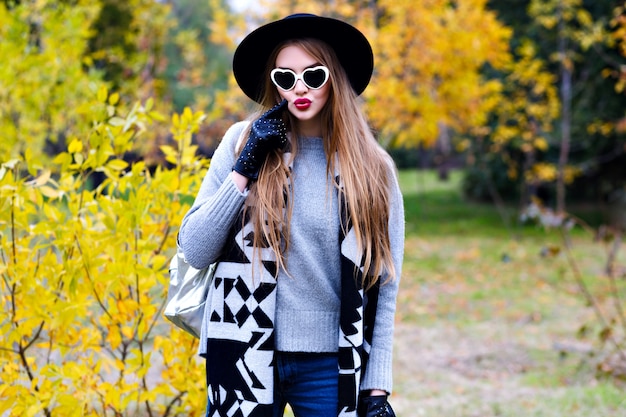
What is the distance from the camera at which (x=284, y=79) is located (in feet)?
6.54

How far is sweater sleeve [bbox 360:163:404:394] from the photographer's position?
6.38ft

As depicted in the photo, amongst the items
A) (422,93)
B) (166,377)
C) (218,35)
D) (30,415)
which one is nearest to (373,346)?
(166,377)

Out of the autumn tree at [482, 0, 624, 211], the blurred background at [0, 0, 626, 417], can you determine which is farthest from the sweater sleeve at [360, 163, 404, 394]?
the autumn tree at [482, 0, 624, 211]

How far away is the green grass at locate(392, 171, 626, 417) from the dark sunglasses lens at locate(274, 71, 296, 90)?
0.88 m

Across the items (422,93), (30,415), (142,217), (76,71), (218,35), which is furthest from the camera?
(422,93)

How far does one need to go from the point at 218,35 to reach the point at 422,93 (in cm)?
316

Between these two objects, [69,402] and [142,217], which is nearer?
[69,402]

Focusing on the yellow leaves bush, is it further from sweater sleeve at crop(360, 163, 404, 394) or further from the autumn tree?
the autumn tree

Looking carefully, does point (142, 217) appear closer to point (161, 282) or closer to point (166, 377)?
point (161, 282)

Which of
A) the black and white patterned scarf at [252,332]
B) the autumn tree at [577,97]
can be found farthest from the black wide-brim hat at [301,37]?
the autumn tree at [577,97]

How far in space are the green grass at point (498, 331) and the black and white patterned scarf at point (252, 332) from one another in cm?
86

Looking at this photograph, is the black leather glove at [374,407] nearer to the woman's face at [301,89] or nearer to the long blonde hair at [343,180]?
the long blonde hair at [343,180]

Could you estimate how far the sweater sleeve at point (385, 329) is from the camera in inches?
76.5

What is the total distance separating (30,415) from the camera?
228cm
